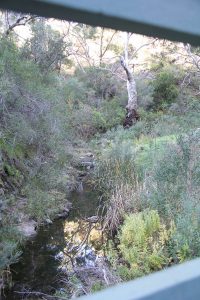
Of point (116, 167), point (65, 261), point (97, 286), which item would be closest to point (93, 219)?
point (116, 167)

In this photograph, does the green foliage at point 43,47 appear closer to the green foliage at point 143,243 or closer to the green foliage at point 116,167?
the green foliage at point 116,167

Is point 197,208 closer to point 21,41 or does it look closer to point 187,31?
point 187,31

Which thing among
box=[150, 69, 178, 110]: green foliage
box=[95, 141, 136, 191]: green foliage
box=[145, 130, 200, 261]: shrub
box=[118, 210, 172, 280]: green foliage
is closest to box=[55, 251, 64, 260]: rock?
box=[118, 210, 172, 280]: green foliage

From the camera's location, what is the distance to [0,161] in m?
8.30

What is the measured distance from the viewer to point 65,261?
7.49m

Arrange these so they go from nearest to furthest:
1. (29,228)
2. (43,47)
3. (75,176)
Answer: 1. (29,228)
2. (43,47)
3. (75,176)

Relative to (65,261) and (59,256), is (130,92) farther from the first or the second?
(65,261)

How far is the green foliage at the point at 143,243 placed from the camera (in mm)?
6273

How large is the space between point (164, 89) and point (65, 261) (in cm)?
1847

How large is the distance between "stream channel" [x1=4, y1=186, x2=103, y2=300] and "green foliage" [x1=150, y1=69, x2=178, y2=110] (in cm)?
1482

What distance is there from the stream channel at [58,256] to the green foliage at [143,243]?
0.70 m

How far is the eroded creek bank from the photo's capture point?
20.6ft

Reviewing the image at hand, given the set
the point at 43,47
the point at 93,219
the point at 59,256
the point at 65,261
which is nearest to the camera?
the point at 65,261

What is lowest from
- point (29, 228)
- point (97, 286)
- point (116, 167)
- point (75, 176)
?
point (75, 176)
